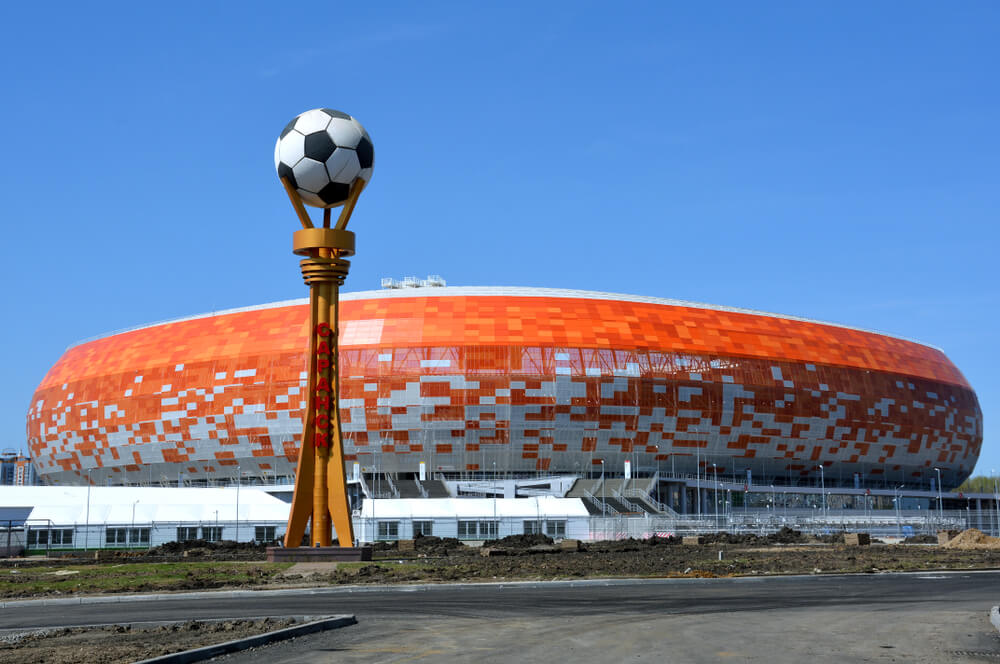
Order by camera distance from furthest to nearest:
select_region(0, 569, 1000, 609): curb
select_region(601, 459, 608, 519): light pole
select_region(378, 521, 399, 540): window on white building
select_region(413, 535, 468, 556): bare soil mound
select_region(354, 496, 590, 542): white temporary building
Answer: select_region(601, 459, 608, 519): light pole
select_region(378, 521, 399, 540): window on white building
select_region(354, 496, 590, 542): white temporary building
select_region(413, 535, 468, 556): bare soil mound
select_region(0, 569, 1000, 609): curb

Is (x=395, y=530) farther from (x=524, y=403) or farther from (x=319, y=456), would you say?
(x=319, y=456)

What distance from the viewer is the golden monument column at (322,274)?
3853 centimetres

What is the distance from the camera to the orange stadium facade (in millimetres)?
93750

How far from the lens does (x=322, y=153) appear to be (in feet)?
129

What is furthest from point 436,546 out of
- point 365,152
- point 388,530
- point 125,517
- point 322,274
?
point 365,152

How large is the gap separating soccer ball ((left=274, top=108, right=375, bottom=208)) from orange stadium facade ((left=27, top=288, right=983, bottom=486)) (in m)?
53.5

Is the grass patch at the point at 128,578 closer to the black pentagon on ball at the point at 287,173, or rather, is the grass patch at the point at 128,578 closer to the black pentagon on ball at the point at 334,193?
the black pentagon on ball at the point at 334,193

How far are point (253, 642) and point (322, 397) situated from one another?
23.2 m

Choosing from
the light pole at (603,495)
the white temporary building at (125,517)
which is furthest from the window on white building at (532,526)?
the white temporary building at (125,517)

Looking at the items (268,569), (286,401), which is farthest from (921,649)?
(286,401)

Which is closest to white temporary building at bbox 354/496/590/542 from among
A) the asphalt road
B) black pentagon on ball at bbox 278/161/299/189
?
black pentagon on ball at bbox 278/161/299/189

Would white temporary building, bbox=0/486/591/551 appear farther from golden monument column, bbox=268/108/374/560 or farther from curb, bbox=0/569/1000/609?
curb, bbox=0/569/1000/609

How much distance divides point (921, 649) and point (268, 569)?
25.5 meters

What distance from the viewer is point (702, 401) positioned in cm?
9750
